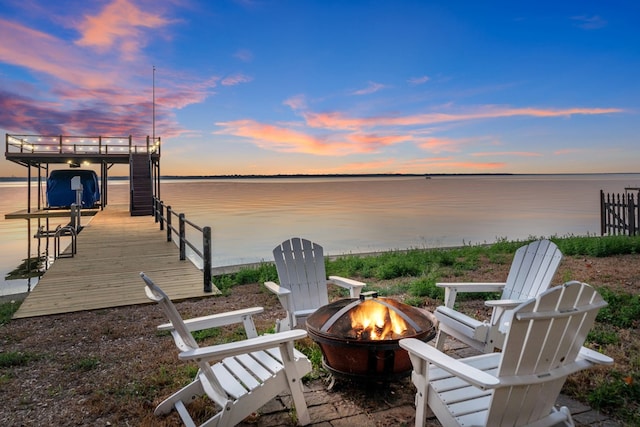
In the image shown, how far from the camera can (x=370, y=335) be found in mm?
2900

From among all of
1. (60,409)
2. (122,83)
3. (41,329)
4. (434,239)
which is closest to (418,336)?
(60,409)

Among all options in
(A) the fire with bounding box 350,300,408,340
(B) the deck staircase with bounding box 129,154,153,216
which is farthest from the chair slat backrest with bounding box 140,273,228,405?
(B) the deck staircase with bounding box 129,154,153,216

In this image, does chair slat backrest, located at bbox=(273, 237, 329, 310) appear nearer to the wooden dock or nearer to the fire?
the fire

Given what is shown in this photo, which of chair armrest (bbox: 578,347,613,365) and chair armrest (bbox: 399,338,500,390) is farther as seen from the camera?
chair armrest (bbox: 578,347,613,365)

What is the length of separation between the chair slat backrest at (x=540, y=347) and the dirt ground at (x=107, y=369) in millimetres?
845

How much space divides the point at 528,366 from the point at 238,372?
67.0 inches

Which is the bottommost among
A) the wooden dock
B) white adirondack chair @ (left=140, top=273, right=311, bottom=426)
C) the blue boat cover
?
the wooden dock

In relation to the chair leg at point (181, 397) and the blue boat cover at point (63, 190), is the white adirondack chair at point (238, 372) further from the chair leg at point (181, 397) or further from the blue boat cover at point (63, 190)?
the blue boat cover at point (63, 190)

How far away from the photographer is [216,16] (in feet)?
48.4

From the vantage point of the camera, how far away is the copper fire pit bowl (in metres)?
2.83

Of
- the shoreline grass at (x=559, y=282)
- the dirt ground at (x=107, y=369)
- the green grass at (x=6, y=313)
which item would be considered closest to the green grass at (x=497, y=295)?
the shoreline grass at (x=559, y=282)

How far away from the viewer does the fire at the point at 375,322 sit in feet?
9.52

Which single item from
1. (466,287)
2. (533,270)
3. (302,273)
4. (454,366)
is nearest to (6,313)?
(302,273)

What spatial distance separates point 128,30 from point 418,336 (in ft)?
48.4
